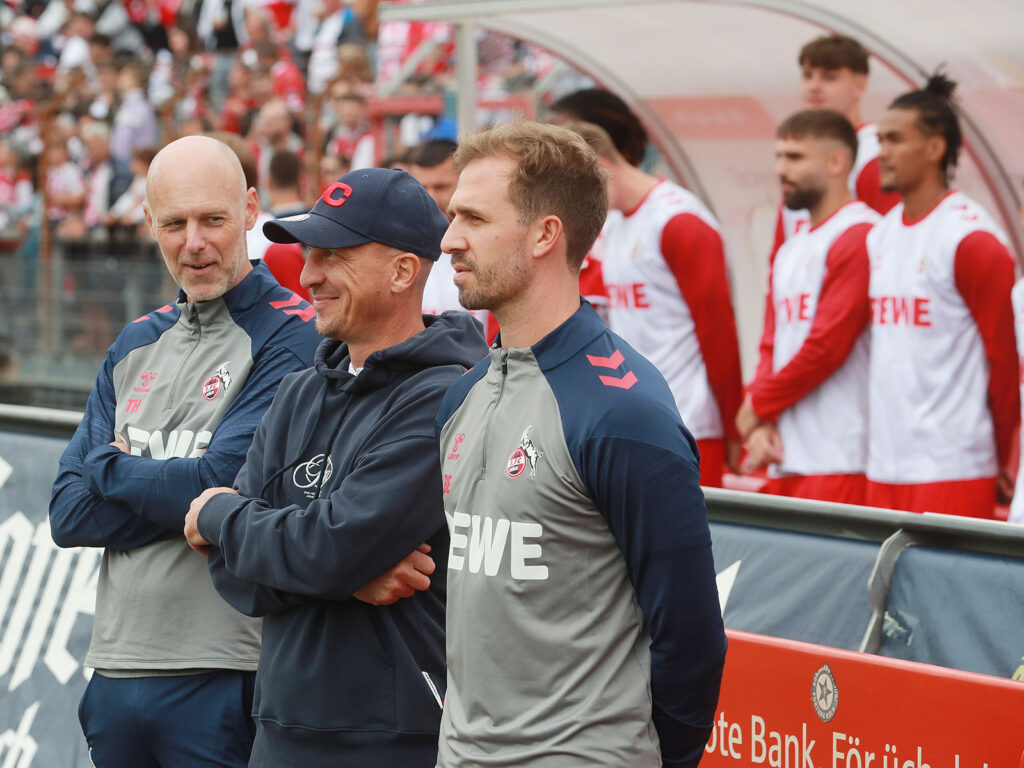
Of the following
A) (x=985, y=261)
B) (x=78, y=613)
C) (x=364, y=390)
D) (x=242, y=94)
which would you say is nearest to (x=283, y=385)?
(x=364, y=390)

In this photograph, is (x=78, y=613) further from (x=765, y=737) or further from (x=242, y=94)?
(x=242, y=94)

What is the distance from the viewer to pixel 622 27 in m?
8.23

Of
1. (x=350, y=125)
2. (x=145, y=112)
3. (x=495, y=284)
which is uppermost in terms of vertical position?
(x=145, y=112)

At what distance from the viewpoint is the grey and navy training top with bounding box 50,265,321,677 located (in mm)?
3432

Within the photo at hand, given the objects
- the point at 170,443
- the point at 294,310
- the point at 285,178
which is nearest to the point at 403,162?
the point at 285,178

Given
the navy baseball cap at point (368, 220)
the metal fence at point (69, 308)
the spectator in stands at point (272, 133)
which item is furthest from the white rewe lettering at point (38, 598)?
the spectator in stands at point (272, 133)

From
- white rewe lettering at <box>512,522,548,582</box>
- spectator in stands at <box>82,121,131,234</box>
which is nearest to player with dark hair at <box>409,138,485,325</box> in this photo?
white rewe lettering at <box>512,522,548,582</box>

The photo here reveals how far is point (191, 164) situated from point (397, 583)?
4.53ft

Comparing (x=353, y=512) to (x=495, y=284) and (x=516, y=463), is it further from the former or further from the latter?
(x=495, y=284)

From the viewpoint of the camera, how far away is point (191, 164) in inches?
144

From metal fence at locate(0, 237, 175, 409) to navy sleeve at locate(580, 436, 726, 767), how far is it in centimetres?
893

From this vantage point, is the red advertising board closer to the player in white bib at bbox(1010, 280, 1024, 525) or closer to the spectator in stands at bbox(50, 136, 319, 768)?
the spectator in stands at bbox(50, 136, 319, 768)

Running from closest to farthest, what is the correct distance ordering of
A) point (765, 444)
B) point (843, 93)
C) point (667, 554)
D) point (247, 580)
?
1. point (667, 554)
2. point (247, 580)
3. point (765, 444)
4. point (843, 93)

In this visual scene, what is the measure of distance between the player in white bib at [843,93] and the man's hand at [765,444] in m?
1.16
